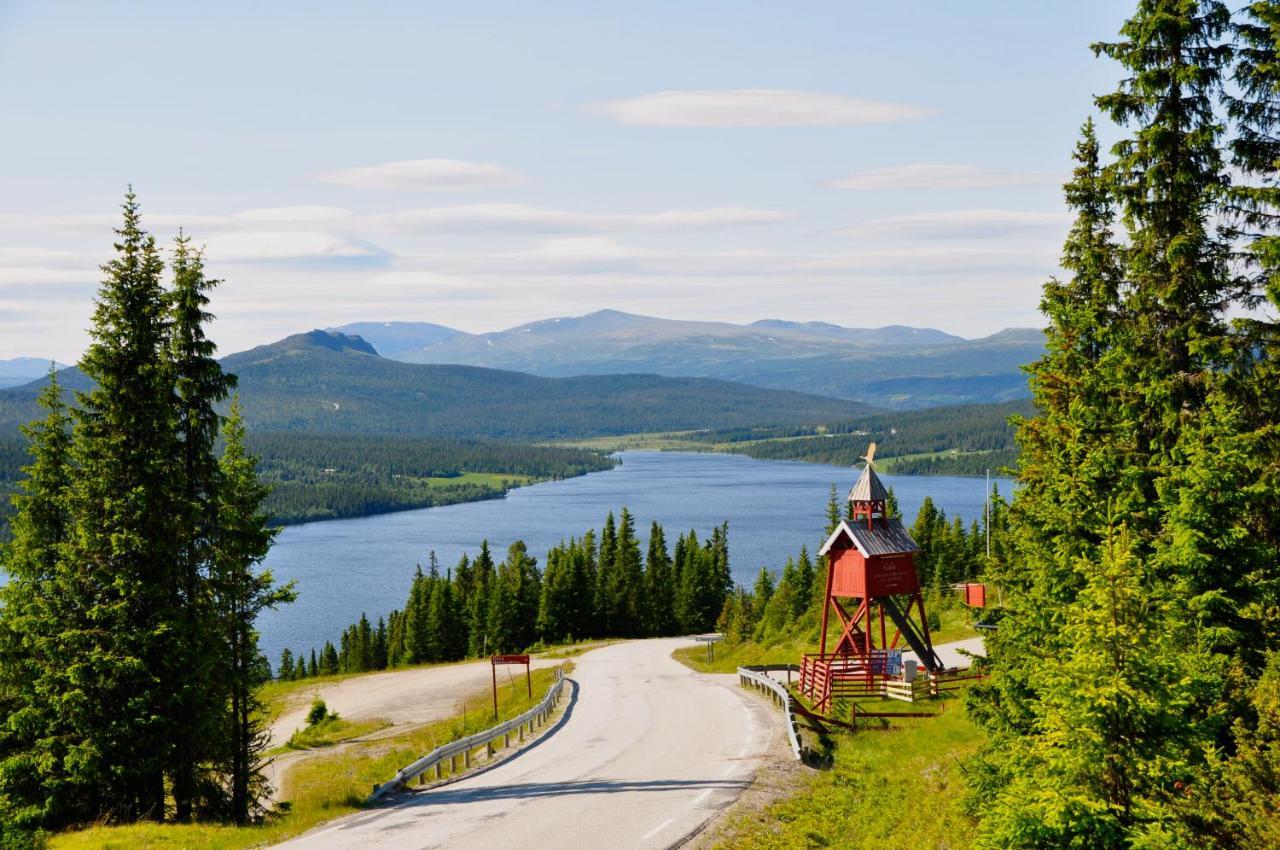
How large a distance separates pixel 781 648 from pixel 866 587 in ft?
77.4

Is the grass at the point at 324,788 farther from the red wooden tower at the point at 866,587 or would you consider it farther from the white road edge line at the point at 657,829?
the red wooden tower at the point at 866,587

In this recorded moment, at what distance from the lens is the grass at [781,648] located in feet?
174

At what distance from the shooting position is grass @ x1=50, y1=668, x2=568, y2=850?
66.4ft

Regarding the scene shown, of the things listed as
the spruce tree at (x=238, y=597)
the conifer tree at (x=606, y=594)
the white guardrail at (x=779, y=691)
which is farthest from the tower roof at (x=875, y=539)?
the conifer tree at (x=606, y=594)

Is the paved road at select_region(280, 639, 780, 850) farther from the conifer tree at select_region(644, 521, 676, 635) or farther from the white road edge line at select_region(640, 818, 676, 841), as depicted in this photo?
the conifer tree at select_region(644, 521, 676, 635)

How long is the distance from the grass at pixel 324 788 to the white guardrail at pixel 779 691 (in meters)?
9.03

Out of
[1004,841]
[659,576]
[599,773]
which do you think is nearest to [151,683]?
[599,773]

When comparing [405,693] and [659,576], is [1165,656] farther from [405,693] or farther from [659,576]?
[659,576]

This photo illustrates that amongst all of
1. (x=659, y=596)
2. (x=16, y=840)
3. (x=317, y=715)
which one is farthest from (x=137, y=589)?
(x=659, y=596)

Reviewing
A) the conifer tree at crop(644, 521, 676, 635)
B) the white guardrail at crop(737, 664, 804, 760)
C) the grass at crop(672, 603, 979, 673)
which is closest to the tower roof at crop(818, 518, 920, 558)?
the white guardrail at crop(737, 664, 804, 760)

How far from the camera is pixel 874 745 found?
29797 mm

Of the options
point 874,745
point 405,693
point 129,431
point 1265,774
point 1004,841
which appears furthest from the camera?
point 405,693

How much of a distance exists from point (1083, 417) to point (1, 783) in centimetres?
2474

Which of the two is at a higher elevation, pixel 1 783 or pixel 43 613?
pixel 43 613
